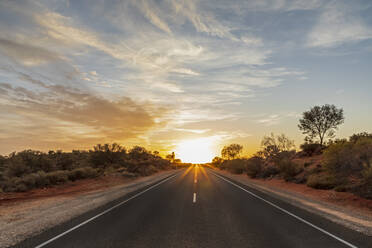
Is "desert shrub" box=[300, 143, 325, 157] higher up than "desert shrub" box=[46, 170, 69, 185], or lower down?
higher up

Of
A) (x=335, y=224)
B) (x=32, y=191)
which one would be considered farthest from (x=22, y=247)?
(x=32, y=191)

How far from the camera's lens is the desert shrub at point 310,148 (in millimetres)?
40253

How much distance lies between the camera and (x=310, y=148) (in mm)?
41500

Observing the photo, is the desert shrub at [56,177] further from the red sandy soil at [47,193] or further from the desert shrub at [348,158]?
the desert shrub at [348,158]

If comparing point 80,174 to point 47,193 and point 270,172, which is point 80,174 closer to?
point 47,193

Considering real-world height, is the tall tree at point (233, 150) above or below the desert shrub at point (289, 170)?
above

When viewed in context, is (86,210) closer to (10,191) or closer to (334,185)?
(10,191)

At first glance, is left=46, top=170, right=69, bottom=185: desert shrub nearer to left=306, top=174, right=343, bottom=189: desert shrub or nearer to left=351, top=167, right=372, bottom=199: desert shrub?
left=306, top=174, right=343, bottom=189: desert shrub

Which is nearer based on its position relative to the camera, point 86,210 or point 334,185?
point 86,210

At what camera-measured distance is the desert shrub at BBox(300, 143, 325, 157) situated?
40253 mm

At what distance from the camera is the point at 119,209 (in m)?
10.4

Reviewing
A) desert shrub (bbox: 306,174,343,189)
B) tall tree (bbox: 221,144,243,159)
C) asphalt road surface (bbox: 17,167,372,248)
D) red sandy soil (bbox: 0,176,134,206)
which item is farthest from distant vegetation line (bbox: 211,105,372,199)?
tall tree (bbox: 221,144,243,159)

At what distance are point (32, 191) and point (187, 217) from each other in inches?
624

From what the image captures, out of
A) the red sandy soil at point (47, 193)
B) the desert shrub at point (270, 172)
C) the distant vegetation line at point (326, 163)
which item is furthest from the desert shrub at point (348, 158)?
the red sandy soil at point (47, 193)
